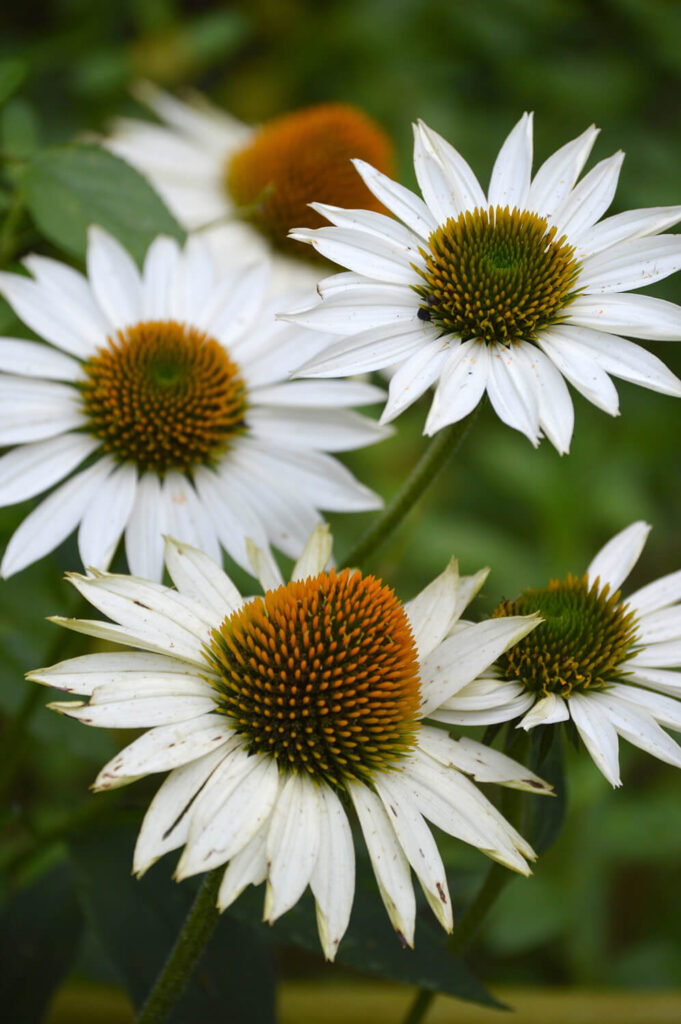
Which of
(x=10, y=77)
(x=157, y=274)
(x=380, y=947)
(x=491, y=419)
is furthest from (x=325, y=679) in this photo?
(x=491, y=419)

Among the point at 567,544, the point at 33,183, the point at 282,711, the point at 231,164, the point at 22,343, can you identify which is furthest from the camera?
the point at 567,544

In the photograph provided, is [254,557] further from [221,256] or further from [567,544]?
[567,544]

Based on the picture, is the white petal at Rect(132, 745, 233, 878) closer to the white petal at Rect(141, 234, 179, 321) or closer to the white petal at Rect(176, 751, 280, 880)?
the white petal at Rect(176, 751, 280, 880)

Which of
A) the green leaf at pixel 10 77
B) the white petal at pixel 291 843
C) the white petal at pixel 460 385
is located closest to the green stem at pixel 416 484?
the white petal at pixel 460 385

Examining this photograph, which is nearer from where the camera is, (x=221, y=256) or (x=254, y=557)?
(x=254, y=557)

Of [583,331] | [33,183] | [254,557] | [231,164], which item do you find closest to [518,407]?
[583,331]

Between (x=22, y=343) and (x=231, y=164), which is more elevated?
(x=231, y=164)

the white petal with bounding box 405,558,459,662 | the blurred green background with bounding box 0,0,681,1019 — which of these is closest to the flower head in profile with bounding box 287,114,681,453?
the white petal with bounding box 405,558,459,662

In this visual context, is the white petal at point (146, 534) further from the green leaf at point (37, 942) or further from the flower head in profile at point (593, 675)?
the green leaf at point (37, 942)

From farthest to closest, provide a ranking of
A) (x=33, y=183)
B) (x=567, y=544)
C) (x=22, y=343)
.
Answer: (x=567, y=544), (x=33, y=183), (x=22, y=343)
